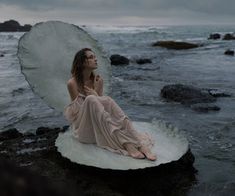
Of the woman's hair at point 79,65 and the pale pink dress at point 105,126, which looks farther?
the woman's hair at point 79,65

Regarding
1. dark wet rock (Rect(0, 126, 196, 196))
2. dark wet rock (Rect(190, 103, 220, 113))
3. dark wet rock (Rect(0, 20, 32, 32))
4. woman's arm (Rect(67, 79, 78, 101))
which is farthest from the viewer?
dark wet rock (Rect(0, 20, 32, 32))

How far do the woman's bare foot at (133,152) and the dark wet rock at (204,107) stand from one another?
4.63m

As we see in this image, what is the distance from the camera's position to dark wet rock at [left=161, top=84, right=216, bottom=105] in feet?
34.7

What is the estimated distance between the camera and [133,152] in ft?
16.6

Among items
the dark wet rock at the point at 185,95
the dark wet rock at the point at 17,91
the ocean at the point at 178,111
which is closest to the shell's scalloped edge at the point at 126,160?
the ocean at the point at 178,111

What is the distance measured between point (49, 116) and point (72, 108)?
3.93 m

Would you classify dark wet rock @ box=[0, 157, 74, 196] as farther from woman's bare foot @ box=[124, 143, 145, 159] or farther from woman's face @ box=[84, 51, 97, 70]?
woman's face @ box=[84, 51, 97, 70]

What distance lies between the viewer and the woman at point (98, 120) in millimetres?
5148

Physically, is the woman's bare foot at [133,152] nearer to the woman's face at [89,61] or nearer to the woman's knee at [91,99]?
the woman's knee at [91,99]

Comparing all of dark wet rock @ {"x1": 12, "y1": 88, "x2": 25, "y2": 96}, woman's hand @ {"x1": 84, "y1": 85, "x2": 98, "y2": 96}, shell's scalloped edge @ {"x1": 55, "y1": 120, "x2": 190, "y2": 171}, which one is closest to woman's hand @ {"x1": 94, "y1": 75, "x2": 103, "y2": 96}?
woman's hand @ {"x1": 84, "y1": 85, "x2": 98, "y2": 96}

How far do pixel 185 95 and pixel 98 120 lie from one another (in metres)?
5.97

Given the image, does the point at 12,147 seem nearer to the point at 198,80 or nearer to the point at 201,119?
the point at 201,119

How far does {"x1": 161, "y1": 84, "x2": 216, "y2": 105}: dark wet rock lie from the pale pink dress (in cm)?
530

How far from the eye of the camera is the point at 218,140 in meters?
6.95
